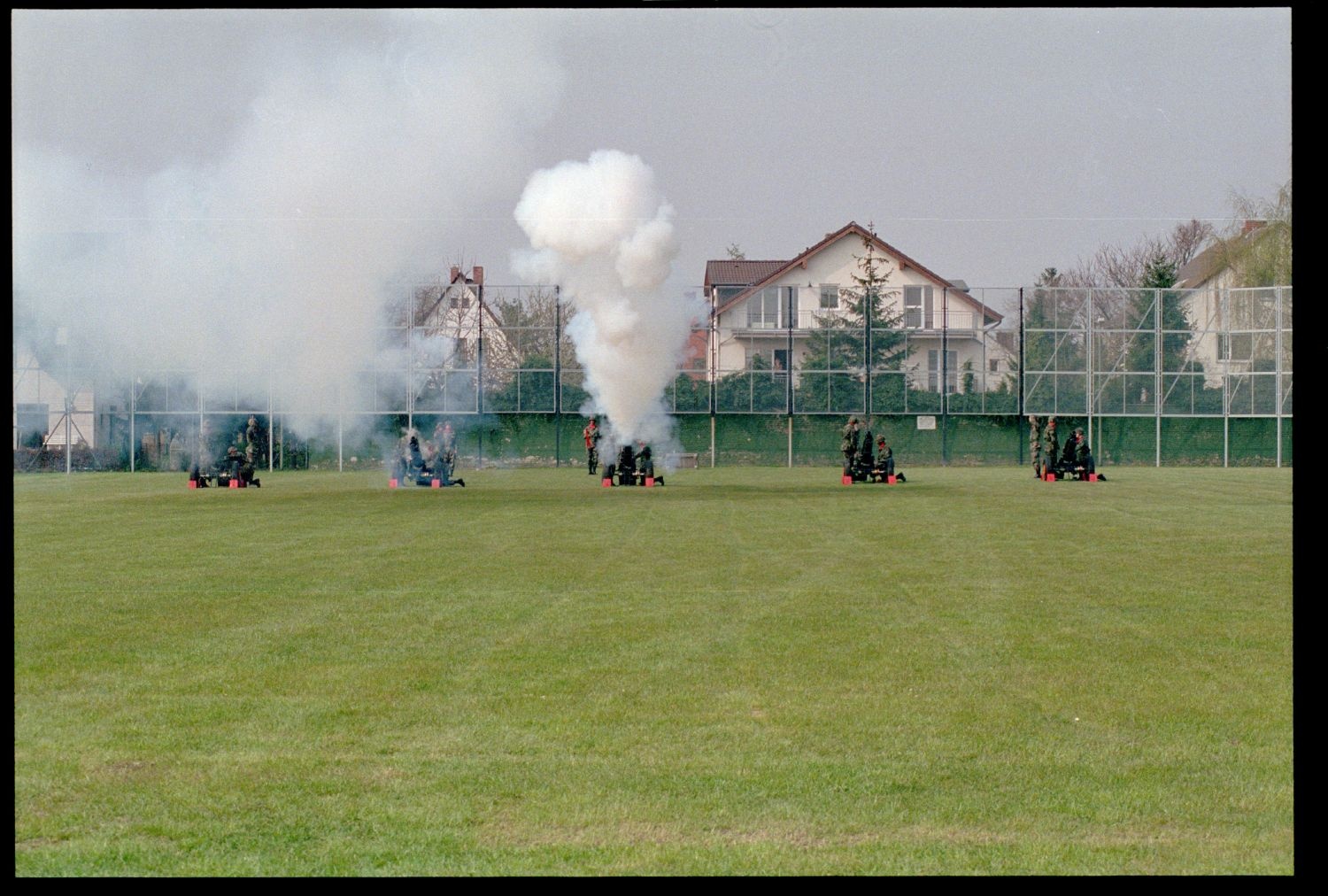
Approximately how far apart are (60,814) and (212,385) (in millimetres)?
39953

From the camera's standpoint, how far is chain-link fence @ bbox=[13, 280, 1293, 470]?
45344 mm

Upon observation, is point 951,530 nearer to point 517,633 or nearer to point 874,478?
point 517,633

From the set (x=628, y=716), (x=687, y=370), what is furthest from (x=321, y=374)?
(x=628, y=716)

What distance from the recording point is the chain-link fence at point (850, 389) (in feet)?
149

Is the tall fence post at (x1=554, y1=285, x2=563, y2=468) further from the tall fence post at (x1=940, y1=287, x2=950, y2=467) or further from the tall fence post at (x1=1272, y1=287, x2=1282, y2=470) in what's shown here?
the tall fence post at (x1=1272, y1=287, x2=1282, y2=470)

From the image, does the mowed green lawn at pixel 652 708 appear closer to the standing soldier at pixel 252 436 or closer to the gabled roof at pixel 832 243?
the standing soldier at pixel 252 436

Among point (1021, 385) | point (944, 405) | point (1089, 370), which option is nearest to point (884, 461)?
point (944, 405)

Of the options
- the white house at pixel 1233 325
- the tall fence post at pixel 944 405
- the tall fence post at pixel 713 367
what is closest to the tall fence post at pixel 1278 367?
the white house at pixel 1233 325

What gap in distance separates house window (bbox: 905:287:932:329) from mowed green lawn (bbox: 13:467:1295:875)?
106 feet

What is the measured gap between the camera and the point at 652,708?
7602mm

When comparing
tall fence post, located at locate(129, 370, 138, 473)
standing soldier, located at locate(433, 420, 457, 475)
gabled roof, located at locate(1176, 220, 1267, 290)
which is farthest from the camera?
gabled roof, located at locate(1176, 220, 1267, 290)

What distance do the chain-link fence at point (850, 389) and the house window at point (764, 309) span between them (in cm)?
142

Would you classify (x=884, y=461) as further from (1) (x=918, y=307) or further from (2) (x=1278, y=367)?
(2) (x=1278, y=367)

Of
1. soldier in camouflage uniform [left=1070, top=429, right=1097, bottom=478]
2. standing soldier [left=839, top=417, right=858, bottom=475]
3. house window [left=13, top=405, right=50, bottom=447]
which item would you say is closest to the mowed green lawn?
standing soldier [left=839, top=417, right=858, bottom=475]
